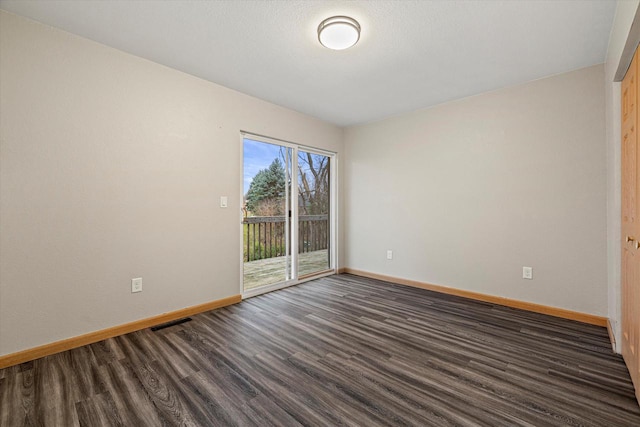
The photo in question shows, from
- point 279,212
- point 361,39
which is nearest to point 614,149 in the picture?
point 361,39

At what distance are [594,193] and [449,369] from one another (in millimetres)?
2228

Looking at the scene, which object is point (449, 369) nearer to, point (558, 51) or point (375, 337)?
point (375, 337)

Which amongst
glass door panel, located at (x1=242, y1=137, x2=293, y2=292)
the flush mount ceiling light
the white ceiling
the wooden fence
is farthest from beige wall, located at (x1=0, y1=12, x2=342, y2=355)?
the flush mount ceiling light

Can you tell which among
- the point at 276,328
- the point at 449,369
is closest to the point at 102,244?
the point at 276,328

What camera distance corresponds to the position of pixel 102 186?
2.37 metres

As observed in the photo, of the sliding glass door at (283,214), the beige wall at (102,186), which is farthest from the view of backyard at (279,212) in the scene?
the beige wall at (102,186)

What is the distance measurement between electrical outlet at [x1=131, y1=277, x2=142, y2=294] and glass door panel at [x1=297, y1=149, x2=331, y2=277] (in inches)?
82.2

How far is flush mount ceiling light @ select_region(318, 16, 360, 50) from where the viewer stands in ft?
6.57

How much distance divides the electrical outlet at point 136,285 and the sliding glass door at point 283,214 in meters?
1.11

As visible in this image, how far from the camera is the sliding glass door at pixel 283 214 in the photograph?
370cm

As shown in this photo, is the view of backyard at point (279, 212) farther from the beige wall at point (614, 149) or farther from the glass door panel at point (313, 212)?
the beige wall at point (614, 149)

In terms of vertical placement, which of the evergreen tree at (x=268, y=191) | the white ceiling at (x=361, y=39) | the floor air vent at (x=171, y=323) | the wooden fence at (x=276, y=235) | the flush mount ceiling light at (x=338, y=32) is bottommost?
the floor air vent at (x=171, y=323)

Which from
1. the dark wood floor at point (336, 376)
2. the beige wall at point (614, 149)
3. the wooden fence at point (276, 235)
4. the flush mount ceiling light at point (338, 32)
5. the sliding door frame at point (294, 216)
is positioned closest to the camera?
the dark wood floor at point (336, 376)

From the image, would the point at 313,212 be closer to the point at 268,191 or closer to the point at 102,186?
the point at 268,191
